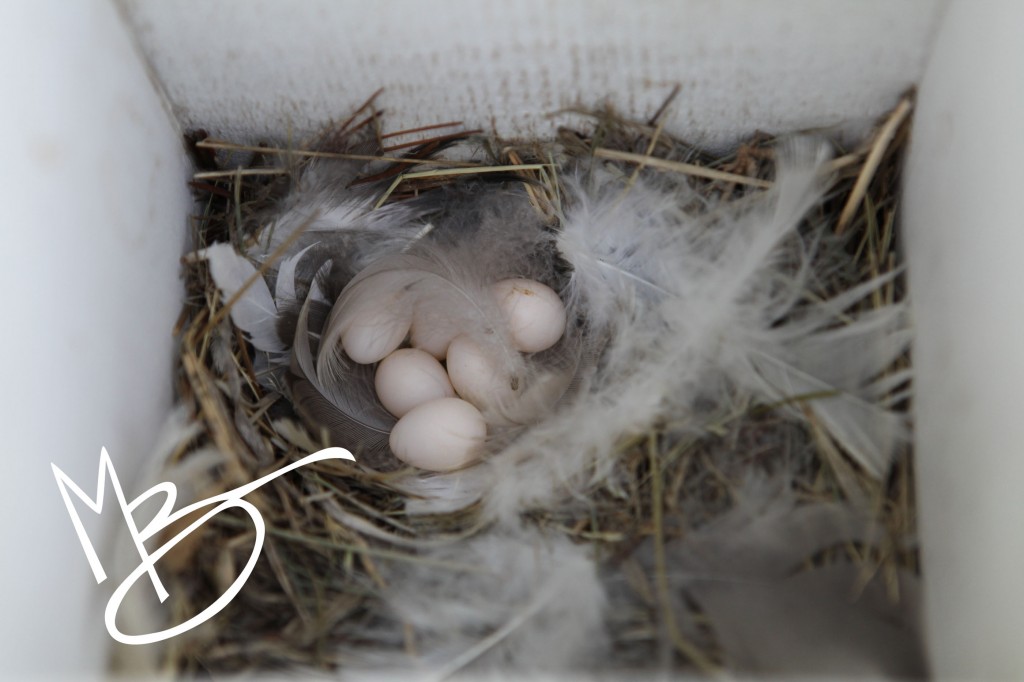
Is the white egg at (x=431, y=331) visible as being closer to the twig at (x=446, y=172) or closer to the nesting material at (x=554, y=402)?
the nesting material at (x=554, y=402)

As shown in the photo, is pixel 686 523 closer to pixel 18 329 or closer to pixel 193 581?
pixel 193 581

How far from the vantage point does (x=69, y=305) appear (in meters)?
0.90

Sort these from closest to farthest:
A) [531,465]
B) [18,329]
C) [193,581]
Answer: [18,329] → [193,581] → [531,465]

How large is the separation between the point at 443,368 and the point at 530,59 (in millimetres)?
421

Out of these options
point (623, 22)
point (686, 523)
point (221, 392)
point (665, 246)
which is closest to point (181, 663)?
point (221, 392)

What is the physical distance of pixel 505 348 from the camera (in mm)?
1155

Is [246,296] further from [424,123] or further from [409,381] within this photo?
[424,123]

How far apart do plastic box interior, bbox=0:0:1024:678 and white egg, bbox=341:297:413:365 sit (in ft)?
0.75

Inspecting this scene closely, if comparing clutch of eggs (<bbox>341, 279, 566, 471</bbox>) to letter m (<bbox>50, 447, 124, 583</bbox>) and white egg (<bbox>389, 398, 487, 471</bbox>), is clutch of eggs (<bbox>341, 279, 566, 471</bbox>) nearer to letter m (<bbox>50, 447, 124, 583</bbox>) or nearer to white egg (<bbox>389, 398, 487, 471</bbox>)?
white egg (<bbox>389, 398, 487, 471</bbox>)

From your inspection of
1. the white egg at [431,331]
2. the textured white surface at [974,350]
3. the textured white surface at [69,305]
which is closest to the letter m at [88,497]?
the textured white surface at [69,305]

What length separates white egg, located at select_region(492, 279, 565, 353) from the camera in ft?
3.84

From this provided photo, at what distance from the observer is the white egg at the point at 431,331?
118cm

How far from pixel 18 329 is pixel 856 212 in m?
0.95

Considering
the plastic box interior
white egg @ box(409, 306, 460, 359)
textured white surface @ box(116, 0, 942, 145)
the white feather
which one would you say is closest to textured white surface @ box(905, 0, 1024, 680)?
the plastic box interior
